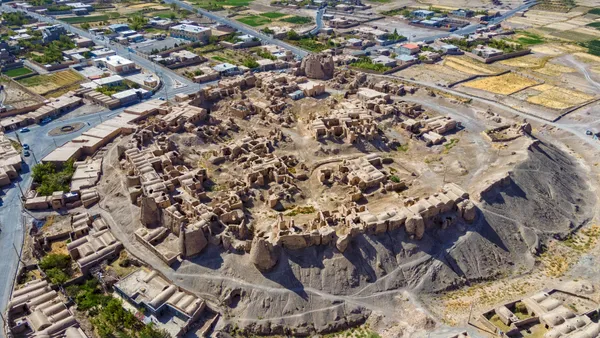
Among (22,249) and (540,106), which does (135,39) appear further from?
(540,106)

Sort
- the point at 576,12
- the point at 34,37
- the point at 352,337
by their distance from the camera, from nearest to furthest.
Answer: the point at 352,337
the point at 34,37
the point at 576,12

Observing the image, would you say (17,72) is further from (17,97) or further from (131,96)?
(131,96)

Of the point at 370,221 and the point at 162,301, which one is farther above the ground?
the point at 370,221

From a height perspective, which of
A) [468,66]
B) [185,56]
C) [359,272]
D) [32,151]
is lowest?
[32,151]

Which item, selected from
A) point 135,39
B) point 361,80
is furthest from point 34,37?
point 361,80

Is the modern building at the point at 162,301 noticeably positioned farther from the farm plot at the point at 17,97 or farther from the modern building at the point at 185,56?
the modern building at the point at 185,56

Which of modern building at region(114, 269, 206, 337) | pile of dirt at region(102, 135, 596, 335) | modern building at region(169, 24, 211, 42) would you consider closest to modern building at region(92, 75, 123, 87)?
modern building at region(169, 24, 211, 42)

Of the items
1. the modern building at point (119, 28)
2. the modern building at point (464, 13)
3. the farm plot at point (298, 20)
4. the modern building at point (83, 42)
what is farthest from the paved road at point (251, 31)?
the modern building at point (464, 13)

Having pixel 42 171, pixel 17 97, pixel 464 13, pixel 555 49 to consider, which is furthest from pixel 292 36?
pixel 42 171
